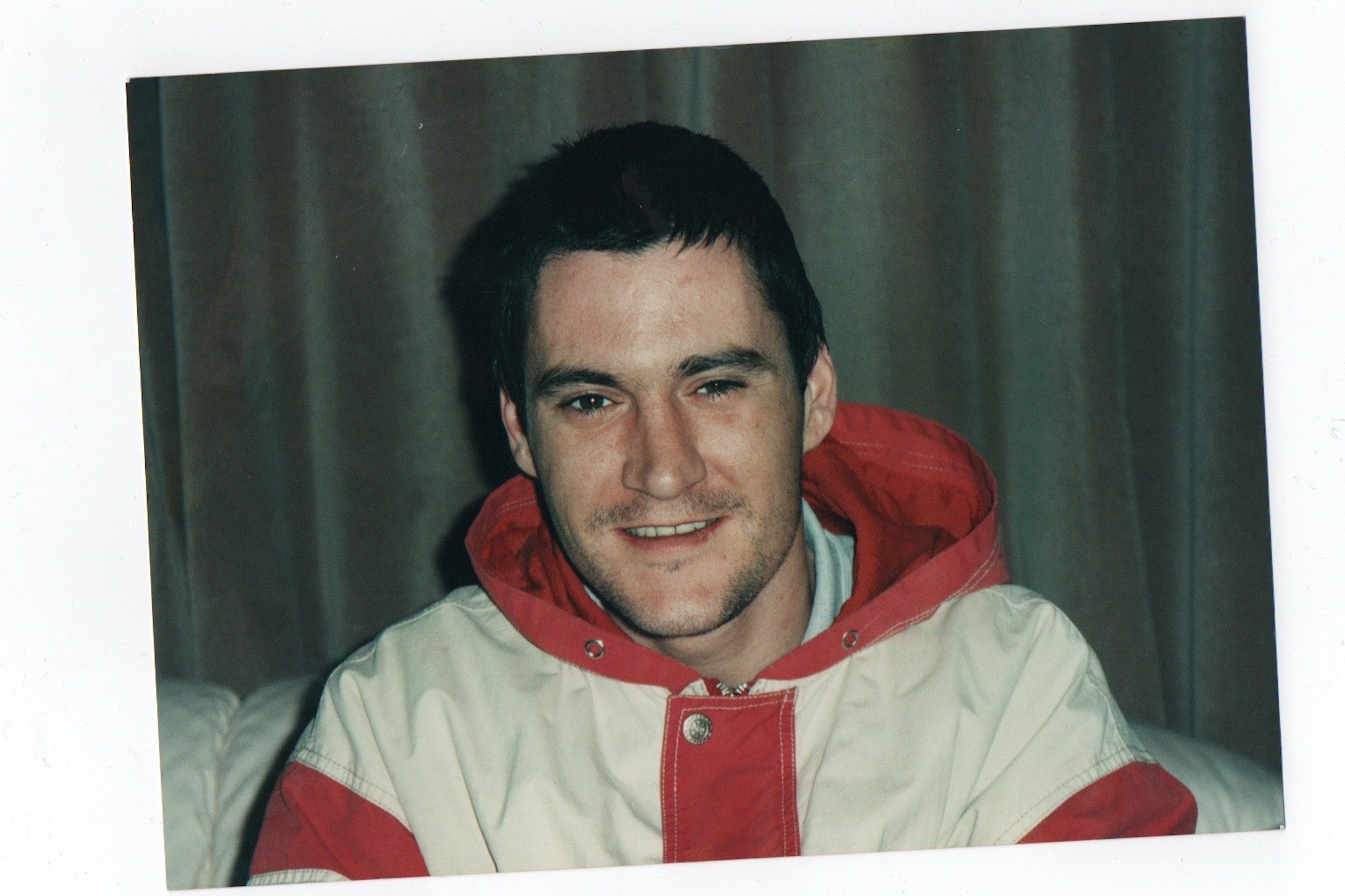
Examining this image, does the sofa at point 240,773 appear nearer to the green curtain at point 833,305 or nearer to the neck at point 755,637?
the green curtain at point 833,305

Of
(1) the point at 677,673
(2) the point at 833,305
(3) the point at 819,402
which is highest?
(2) the point at 833,305

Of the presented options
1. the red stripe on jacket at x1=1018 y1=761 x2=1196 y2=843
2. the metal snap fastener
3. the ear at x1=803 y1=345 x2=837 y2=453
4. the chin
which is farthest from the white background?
the ear at x1=803 y1=345 x2=837 y2=453

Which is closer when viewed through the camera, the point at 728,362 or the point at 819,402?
the point at 728,362

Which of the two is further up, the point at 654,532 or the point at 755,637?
the point at 654,532

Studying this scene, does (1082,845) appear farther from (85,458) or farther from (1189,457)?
(85,458)

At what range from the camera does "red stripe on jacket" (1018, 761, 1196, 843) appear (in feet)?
3.34

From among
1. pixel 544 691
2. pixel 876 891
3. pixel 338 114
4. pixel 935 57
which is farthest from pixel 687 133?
pixel 876 891

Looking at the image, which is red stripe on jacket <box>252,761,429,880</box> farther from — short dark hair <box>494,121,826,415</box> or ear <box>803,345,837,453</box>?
ear <box>803,345,837,453</box>

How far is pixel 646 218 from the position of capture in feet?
3.35

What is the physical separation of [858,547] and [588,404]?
1.05 ft

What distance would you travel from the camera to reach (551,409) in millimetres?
1054

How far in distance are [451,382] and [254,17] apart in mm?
435

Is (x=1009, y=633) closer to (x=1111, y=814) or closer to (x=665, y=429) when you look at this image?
(x=1111, y=814)

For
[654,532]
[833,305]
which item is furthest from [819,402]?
[654,532]
